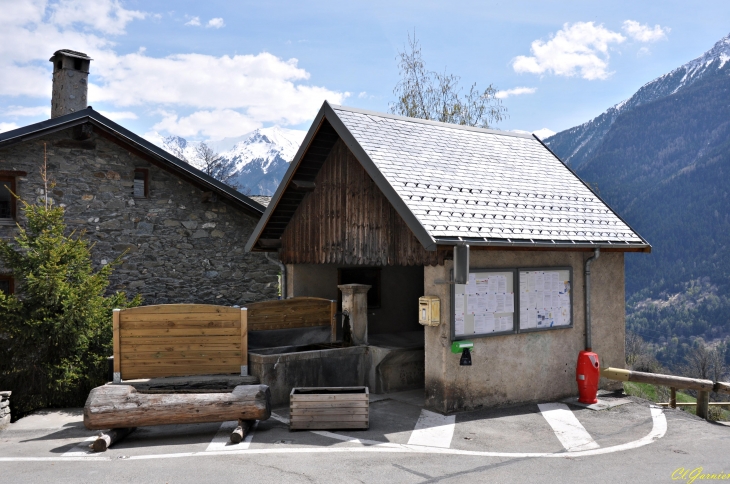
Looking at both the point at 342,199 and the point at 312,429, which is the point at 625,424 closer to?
the point at 312,429

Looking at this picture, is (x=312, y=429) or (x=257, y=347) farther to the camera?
(x=257, y=347)

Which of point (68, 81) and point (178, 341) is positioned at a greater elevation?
point (68, 81)

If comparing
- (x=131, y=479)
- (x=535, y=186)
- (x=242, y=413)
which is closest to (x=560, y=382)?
(x=535, y=186)

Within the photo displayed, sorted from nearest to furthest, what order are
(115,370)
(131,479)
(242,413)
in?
(131,479) < (242,413) < (115,370)

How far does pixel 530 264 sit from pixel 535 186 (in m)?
1.94

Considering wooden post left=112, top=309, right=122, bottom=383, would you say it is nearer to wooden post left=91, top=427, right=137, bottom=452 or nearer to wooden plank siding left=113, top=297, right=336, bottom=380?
wooden plank siding left=113, top=297, right=336, bottom=380

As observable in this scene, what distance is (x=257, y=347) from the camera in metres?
11.7

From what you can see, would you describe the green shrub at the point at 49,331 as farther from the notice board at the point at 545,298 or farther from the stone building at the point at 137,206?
the notice board at the point at 545,298

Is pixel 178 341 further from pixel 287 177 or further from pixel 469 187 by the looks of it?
pixel 469 187

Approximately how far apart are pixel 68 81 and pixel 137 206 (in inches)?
167

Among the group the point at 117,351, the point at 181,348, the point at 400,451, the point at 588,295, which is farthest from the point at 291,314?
the point at 588,295

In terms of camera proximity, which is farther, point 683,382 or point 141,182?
point 141,182

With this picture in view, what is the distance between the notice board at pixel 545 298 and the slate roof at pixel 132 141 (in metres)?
6.92

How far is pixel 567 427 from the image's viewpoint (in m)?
9.45
